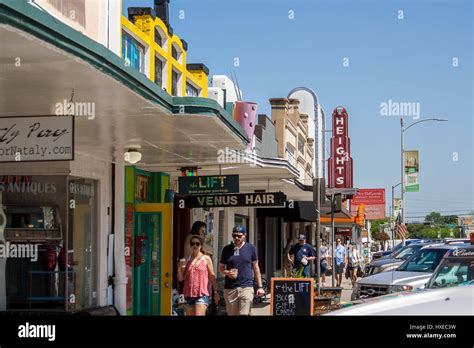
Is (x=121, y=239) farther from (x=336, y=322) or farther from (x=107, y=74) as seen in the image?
(x=336, y=322)

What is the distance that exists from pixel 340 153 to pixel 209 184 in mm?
36499

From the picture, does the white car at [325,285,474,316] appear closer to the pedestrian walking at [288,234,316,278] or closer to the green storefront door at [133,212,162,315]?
the green storefront door at [133,212,162,315]

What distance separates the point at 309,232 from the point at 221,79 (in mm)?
19473

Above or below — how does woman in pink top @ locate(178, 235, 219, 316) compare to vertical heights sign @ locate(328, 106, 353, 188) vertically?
below

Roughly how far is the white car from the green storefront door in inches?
504

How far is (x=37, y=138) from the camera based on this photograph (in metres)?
7.84

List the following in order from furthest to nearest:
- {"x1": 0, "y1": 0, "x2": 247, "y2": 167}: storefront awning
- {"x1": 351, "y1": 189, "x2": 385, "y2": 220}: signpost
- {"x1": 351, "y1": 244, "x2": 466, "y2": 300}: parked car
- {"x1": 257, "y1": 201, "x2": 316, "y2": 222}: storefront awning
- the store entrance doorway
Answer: {"x1": 351, "y1": 189, "x2": 385, "y2": 220}: signpost
{"x1": 257, "y1": 201, "x2": 316, "y2": 222}: storefront awning
the store entrance doorway
{"x1": 351, "y1": 244, "x2": 466, "y2": 300}: parked car
{"x1": 0, "y1": 0, "x2": 247, "y2": 167}: storefront awning

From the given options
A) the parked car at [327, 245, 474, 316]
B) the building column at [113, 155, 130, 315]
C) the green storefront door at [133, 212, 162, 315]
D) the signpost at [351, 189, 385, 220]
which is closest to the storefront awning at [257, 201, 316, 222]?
the green storefront door at [133, 212, 162, 315]

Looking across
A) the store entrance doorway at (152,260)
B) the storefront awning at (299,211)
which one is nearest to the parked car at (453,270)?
the store entrance doorway at (152,260)

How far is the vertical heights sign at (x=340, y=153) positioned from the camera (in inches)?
2008

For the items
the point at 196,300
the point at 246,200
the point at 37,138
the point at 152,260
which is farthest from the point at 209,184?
the point at 37,138

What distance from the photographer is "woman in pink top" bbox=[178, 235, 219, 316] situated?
39.1 ft

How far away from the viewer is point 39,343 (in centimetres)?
397

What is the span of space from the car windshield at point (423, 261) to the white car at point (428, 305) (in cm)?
1336
